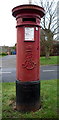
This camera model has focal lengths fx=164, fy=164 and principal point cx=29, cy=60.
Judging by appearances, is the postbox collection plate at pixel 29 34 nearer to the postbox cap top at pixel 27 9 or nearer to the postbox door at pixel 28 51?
the postbox door at pixel 28 51

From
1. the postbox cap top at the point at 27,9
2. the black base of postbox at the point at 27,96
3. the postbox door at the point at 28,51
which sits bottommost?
the black base of postbox at the point at 27,96

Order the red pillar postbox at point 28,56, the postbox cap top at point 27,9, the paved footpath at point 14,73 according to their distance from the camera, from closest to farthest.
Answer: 1. the postbox cap top at point 27,9
2. the red pillar postbox at point 28,56
3. the paved footpath at point 14,73

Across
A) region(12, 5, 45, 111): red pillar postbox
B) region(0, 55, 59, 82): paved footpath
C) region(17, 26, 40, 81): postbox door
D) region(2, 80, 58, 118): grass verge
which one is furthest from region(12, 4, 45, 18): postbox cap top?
region(0, 55, 59, 82): paved footpath

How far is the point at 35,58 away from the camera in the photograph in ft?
11.5

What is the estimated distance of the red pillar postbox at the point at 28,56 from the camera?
11.1 ft

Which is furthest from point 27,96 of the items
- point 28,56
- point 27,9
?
point 27,9

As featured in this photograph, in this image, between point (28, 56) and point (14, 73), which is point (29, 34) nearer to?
point (28, 56)

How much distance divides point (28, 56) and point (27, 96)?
836 mm

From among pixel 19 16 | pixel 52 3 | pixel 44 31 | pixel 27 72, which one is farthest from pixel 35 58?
pixel 52 3

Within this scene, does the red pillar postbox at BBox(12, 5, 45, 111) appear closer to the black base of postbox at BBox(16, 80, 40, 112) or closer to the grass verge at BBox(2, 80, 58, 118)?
the black base of postbox at BBox(16, 80, 40, 112)

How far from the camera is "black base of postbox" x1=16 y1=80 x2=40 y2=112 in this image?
135 inches

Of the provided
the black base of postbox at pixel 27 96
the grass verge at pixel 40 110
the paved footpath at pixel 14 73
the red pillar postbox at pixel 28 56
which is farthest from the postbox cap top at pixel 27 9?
the paved footpath at pixel 14 73

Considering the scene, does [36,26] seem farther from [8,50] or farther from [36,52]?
[8,50]

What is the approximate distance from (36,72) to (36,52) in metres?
0.43
